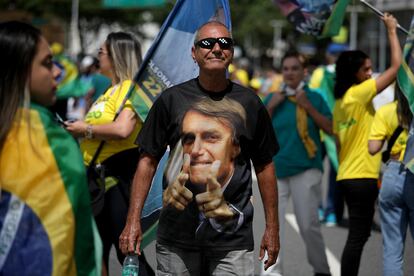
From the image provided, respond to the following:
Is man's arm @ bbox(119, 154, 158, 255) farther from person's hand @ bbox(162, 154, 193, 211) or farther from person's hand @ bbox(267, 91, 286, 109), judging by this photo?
person's hand @ bbox(267, 91, 286, 109)

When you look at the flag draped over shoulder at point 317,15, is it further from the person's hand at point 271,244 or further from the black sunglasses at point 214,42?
the person's hand at point 271,244

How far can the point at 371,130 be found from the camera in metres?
6.57

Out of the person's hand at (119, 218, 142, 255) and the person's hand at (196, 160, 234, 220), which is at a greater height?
the person's hand at (196, 160, 234, 220)

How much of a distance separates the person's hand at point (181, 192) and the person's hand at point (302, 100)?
3103 millimetres

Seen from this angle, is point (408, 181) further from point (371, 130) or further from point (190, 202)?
point (190, 202)

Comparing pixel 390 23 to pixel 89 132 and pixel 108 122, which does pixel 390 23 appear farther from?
pixel 89 132

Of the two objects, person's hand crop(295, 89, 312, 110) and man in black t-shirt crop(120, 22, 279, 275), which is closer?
man in black t-shirt crop(120, 22, 279, 275)

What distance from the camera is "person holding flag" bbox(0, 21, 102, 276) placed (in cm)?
347

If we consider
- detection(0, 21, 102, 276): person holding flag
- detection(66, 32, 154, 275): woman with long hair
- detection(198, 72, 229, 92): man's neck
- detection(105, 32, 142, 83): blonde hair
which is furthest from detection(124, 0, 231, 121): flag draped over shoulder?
detection(0, 21, 102, 276): person holding flag

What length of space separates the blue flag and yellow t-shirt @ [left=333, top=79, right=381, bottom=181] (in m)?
1.55

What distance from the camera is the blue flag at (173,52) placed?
19.3 ft

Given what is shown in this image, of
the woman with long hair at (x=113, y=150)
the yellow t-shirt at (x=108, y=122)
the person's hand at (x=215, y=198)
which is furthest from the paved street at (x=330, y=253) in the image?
the person's hand at (x=215, y=198)

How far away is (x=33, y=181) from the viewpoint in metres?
3.46

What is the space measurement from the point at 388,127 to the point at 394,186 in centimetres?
44
